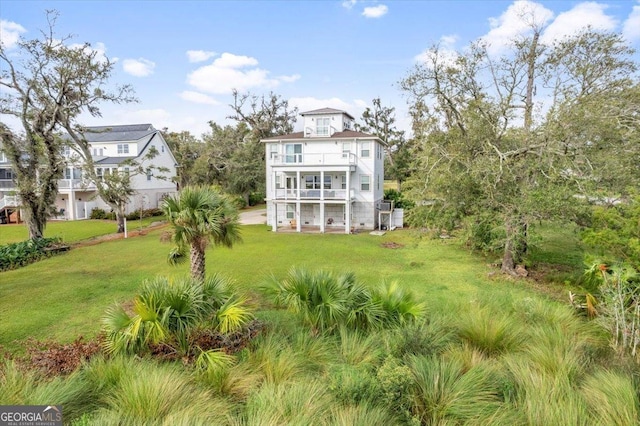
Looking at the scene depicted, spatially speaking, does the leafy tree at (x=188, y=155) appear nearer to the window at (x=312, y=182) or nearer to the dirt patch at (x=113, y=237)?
the dirt patch at (x=113, y=237)

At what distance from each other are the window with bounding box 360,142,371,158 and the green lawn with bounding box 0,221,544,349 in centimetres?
656

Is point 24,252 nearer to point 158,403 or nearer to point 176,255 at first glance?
point 176,255

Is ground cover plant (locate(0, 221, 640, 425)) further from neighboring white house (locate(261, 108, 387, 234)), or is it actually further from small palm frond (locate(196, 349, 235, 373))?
neighboring white house (locate(261, 108, 387, 234))

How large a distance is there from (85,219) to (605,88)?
121 feet

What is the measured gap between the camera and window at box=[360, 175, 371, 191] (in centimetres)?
2641

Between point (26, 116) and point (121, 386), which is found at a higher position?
point (26, 116)

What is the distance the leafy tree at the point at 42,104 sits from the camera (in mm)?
17656

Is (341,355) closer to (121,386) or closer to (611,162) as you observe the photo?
(121,386)

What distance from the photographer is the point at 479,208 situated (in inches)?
559

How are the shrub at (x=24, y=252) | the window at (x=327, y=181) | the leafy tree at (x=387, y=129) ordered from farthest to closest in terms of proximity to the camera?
the leafy tree at (x=387, y=129) → the window at (x=327, y=181) → the shrub at (x=24, y=252)

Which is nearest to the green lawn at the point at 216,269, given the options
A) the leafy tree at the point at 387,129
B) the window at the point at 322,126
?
the window at the point at 322,126

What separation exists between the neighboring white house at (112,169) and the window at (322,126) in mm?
13903

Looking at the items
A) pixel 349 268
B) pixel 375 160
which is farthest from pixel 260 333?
pixel 375 160

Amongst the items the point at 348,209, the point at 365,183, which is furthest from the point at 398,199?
the point at 348,209
